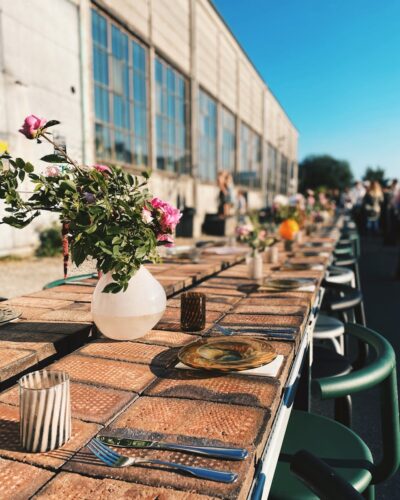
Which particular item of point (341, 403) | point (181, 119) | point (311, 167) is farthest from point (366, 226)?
point (311, 167)

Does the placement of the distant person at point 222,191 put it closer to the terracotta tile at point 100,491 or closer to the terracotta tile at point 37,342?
the terracotta tile at point 37,342

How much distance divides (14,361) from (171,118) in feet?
41.1

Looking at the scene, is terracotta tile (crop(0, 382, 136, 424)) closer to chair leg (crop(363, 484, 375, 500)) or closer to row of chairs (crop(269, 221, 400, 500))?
row of chairs (crop(269, 221, 400, 500))

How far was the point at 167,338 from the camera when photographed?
4.77 ft

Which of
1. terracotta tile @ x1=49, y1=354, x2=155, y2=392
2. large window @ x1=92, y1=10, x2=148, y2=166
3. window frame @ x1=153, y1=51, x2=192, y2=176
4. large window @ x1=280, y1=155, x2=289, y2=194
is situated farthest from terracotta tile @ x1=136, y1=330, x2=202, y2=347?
large window @ x1=280, y1=155, x2=289, y2=194

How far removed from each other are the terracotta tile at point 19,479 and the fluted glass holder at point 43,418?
5cm

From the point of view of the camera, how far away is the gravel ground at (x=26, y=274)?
5094 millimetres

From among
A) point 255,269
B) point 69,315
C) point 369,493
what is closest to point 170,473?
point 369,493

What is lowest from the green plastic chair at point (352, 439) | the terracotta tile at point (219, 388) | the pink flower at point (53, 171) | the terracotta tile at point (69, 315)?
the green plastic chair at point (352, 439)

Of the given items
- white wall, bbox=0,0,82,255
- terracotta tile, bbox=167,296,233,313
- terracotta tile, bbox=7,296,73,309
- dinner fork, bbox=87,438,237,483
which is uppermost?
white wall, bbox=0,0,82,255

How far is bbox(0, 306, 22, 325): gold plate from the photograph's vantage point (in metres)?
1.59

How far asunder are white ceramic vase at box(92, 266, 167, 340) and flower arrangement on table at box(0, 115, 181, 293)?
0.07 meters

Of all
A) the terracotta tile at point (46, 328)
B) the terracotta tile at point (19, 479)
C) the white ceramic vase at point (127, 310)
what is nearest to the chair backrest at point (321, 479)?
the terracotta tile at point (19, 479)

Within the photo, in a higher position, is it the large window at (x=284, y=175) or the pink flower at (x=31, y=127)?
the large window at (x=284, y=175)
